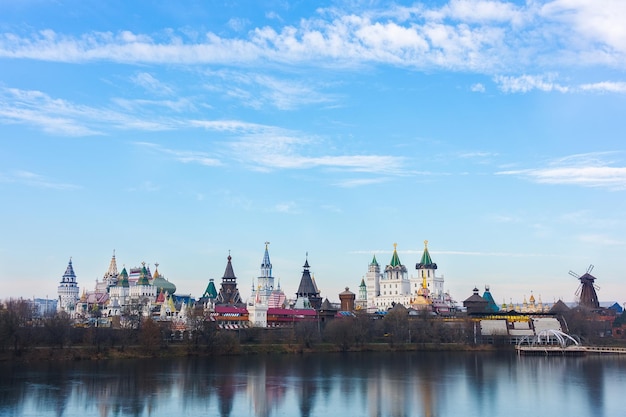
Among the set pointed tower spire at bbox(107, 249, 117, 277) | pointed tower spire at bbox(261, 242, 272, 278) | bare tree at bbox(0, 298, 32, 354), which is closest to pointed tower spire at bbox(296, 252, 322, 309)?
pointed tower spire at bbox(261, 242, 272, 278)

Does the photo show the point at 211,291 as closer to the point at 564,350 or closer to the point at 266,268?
the point at 266,268

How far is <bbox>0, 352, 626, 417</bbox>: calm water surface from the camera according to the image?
1219 inches

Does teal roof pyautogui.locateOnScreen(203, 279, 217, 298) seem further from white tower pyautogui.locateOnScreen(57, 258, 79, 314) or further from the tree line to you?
the tree line

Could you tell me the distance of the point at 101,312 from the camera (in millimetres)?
98938

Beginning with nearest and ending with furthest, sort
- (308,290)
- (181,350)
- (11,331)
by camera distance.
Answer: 1. (11,331)
2. (181,350)
3. (308,290)

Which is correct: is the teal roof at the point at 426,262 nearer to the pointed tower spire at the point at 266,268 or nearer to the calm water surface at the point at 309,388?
the pointed tower spire at the point at 266,268

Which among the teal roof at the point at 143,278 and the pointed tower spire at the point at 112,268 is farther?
the pointed tower spire at the point at 112,268

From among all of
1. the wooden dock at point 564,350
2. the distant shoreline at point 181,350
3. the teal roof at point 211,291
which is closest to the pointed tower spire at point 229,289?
the teal roof at point 211,291

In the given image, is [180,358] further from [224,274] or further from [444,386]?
[224,274]

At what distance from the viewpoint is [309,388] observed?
124ft

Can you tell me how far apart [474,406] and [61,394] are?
792 inches

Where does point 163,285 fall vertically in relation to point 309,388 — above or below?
above

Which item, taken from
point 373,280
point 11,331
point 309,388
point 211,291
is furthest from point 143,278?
point 309,388

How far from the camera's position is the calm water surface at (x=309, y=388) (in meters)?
31.0
